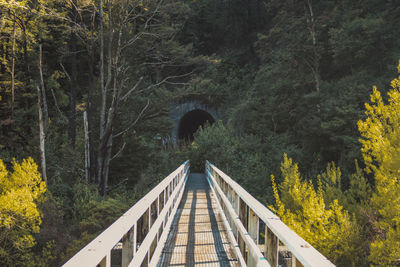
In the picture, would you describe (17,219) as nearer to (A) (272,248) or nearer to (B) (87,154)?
(B) (87,154)

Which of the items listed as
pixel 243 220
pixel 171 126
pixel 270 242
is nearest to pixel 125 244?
pixel 270 242

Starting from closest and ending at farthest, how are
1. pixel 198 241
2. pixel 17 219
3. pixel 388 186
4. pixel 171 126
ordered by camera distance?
1. pixel 198 241
2. pixel 388 186
3. pixel 17 219
4. pixel 171 126

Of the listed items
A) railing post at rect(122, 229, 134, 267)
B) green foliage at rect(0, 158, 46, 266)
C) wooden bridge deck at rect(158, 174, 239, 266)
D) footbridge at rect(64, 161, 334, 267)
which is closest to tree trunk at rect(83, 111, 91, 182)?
green foliage at rect(0, 158, 46, 266)

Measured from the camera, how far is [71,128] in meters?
17.3

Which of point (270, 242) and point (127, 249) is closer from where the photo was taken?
point (270, 242)

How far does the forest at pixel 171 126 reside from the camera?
25.5ft

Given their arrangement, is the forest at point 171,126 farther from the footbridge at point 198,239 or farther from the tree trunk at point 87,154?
the footbridge at point 198,239

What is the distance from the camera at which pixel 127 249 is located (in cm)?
253

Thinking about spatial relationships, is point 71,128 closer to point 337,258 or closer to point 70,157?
point 70,157

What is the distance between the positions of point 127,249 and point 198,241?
3.14 meters


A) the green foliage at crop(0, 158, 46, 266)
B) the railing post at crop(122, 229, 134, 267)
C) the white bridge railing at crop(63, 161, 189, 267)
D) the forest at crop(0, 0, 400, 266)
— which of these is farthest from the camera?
the green foliage at crop(0, 158, 46, 266)

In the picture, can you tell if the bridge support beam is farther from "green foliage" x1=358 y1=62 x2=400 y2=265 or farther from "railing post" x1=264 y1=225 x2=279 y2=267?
"green foliage" x1=358 y1=62 x2=400 y2=265

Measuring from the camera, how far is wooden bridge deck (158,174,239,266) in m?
4.37

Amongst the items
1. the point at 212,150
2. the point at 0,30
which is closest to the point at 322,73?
the point at 212,150
